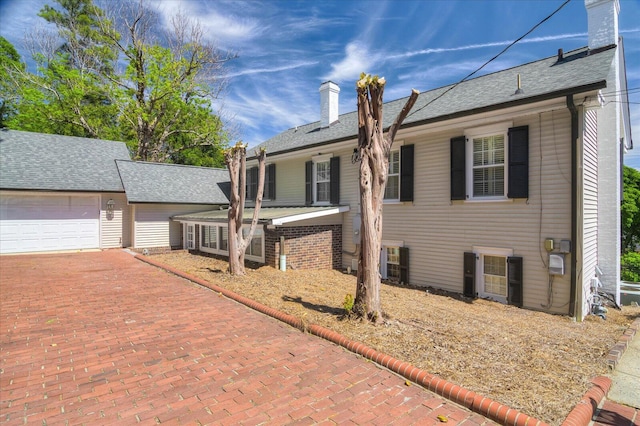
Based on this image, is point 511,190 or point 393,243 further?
point 393,243

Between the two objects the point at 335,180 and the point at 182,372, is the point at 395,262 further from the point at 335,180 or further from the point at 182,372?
the point at 182,372

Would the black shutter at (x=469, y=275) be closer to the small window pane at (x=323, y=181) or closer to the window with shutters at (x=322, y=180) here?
the window with shutters at (x=322, y=180)

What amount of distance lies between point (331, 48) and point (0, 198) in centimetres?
1505

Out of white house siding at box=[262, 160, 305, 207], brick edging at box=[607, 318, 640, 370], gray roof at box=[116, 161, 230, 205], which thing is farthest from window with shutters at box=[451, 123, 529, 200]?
gray roof at box=[116, 161, 230, 205]

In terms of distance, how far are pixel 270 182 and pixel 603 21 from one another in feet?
39.8

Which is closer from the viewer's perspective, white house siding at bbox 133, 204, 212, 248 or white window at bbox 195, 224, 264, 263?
white window at bbox 195, 224, 264, 263

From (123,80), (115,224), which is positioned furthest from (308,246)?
(123,80)

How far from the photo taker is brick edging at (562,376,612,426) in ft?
10.0

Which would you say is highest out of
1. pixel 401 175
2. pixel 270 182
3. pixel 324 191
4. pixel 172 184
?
pixel 172 184

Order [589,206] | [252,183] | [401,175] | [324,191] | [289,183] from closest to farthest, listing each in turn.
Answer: [589,206], [401,175], [324,191], [289,183], [252,183]

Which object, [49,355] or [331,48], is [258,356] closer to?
[49,355]

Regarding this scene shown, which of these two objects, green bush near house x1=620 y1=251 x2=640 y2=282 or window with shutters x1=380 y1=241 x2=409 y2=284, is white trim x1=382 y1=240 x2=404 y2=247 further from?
green bush near house x1=620 y1=251 x2=640 y2=282

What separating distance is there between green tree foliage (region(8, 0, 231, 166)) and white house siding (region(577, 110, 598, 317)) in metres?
26.0

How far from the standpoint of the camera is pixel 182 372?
4.05 m
